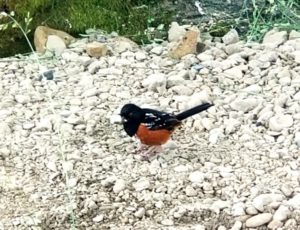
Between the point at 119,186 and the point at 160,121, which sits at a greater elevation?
the point at 160,121

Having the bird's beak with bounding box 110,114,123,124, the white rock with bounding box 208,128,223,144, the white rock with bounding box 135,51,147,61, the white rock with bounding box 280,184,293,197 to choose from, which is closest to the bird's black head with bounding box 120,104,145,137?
the bird's beak with bounding box 110,114,123,124

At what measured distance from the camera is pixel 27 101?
4711mm

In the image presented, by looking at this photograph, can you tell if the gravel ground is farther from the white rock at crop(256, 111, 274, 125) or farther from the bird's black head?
the bird's black head

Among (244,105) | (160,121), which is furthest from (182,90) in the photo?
(160,121)

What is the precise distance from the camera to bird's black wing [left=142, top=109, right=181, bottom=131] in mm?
4180

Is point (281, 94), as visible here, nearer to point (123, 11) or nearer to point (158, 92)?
point (158, 92)

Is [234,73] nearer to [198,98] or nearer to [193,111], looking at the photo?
[198,98]

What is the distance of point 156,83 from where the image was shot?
4.76 meters

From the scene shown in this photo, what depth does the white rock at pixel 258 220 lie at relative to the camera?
3721 mm

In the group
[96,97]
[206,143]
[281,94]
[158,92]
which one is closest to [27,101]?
[96,97]

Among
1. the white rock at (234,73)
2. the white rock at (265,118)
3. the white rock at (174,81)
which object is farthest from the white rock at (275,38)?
the white rock at (265,118)

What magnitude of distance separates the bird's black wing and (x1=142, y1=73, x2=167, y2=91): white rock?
0.55m

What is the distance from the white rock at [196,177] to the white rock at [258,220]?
0.34 meters

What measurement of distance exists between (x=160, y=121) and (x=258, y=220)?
2.35ft
